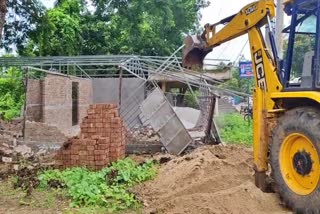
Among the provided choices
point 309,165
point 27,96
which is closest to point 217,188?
point 309,165

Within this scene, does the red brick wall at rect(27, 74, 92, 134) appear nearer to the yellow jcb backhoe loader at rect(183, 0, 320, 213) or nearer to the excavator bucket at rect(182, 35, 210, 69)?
the excavator bucket at rect(182, 35, 210, 69)

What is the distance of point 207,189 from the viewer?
634cm

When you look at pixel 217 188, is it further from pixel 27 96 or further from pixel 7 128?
pixel 7 128

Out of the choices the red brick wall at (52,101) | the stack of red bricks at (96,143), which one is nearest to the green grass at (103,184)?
the stack of red bricks at (96,143)

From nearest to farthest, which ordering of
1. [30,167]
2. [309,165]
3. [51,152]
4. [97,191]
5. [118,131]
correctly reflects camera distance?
[309,165], [97,191], [30,167], [118,131], [51,152]

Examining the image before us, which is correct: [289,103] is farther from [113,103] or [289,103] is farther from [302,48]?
[113,103]

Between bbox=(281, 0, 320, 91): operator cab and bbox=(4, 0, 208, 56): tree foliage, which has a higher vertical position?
bbox=(4, 0, 208, 56): tree foliage

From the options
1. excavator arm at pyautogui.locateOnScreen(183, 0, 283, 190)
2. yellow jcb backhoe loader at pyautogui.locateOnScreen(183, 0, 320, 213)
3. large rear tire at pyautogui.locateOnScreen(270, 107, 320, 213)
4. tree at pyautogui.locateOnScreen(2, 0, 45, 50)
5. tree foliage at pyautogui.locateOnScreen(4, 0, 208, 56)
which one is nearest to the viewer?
large rear tire at pyautogui.locateOnScreen(270, 107, 320, 213)

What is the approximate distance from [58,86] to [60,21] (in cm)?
803

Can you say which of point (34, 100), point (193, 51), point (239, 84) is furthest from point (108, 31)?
point (193, 51)

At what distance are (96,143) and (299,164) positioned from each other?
173 inches

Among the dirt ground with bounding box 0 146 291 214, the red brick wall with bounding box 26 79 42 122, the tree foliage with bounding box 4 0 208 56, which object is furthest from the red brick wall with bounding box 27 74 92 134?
the dirt ground with bounding box 0 146 291 214

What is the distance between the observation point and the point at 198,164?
7371 millimetres

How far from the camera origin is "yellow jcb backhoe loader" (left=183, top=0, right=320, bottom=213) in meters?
5.11
